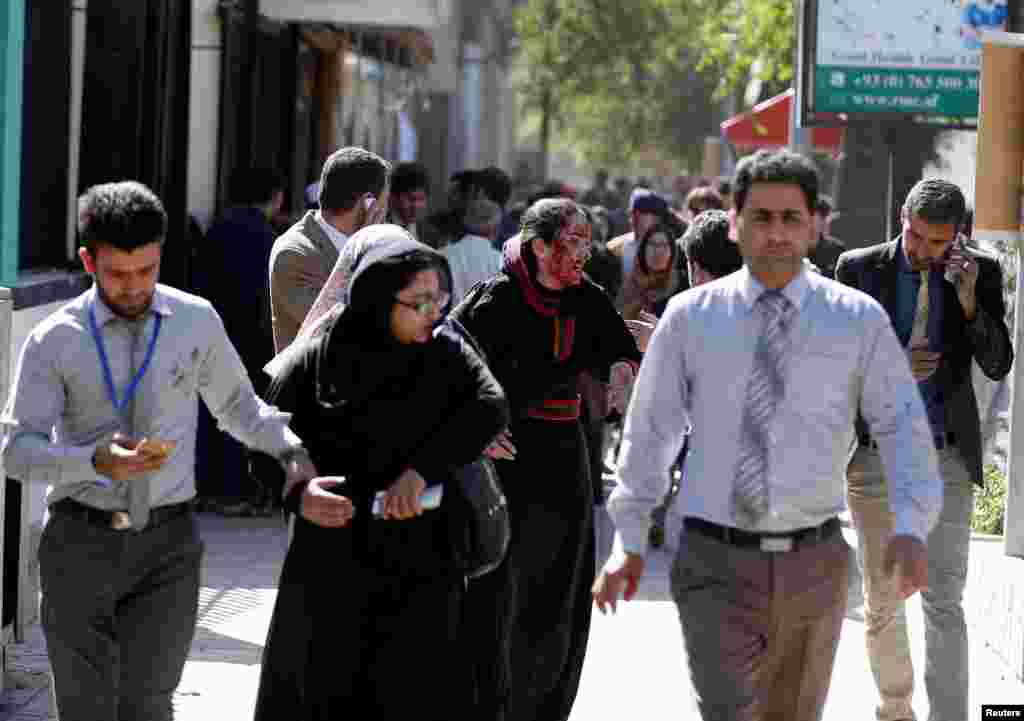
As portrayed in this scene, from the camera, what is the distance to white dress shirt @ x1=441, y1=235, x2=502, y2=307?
9359 millimetres

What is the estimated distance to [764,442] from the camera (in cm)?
466

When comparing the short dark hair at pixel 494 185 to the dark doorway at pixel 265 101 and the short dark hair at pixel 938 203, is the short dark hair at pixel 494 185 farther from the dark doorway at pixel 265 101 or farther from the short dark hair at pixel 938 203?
the short dark hair at pixel 938 203

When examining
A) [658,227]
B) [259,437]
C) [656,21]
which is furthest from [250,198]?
[656,21]

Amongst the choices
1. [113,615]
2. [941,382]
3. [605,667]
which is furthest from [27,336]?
[941,382]

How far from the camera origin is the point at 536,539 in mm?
6820

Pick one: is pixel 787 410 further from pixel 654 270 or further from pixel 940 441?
pixel 654 270

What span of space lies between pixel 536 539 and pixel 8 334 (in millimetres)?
1836

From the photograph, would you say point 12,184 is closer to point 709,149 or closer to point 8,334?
point 8,334

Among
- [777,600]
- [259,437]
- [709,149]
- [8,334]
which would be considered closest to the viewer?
[777,600]

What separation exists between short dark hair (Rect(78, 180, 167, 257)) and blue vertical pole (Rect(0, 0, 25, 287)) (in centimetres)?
275

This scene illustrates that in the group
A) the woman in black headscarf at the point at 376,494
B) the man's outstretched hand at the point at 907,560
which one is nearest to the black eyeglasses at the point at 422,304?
the woman in black headscarf at the point at 376,494

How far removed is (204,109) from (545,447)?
325 inches

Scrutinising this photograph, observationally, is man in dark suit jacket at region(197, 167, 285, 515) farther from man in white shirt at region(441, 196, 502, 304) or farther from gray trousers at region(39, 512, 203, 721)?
gray trousers at region(39, 512, 203, 721)

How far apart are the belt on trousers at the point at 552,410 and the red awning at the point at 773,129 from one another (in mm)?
13465
